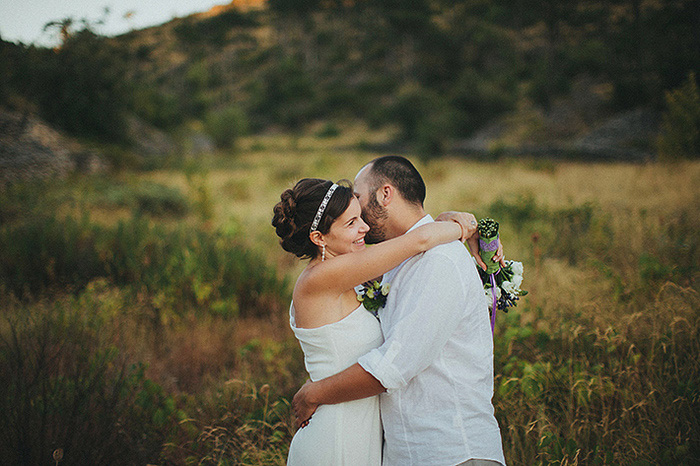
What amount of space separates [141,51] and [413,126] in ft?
77.9

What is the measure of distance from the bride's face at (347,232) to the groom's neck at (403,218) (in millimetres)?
173

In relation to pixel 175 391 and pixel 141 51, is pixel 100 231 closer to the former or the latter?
pixel 175 391

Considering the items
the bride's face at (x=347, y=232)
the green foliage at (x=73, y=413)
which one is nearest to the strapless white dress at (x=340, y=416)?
the bride's face at (x=347, y=232)

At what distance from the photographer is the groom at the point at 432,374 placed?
1836 millimetres

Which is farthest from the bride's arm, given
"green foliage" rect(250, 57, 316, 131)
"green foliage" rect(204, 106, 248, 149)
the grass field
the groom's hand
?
"green foliage" rect(250, 57, 316, 131)

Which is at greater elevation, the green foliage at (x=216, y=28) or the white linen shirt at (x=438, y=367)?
the green foliage at (x=216, y=28)

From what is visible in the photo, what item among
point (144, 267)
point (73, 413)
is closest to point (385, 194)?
point (73, 413)

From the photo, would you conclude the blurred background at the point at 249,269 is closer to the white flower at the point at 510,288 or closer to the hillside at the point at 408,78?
the hillside at the point at 408,78

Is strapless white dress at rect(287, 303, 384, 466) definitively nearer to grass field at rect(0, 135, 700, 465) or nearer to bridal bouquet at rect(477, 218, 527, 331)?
bridal bouquet at rect(477, 218, 527, 331)

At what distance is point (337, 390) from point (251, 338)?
3295 millimetres

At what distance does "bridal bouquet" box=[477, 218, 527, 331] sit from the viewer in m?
2.30

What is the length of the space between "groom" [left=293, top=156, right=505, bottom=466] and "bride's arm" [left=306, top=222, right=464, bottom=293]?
0.07 meters

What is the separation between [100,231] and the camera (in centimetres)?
670

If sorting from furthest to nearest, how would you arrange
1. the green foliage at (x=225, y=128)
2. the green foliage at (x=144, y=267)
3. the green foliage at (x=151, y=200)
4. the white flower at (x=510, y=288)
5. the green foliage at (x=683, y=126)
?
1. the green foliage at (x=225, y=128)
2. the green foliage at (x=151, y=200)
3. the green foliage at (x=683, y=126)
4. the green foliage at (x=144, y=267)
5. the white flower at (x=510, y=288)
